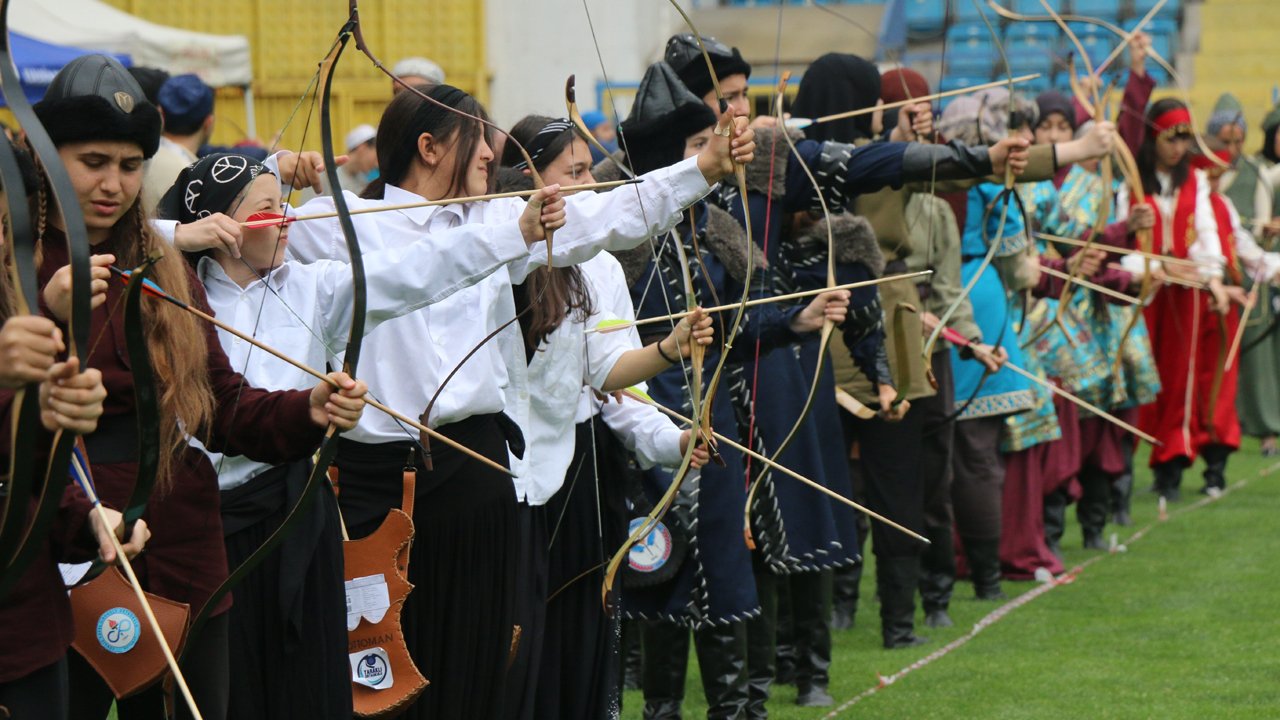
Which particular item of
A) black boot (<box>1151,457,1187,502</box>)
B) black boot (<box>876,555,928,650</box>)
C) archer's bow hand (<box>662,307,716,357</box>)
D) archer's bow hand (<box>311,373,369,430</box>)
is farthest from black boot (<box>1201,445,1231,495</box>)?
archer's bow hand (<box>311,373,369,430</box>)

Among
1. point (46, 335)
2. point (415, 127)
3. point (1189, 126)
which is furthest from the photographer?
point (1189, 126)

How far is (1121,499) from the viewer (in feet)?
29.2

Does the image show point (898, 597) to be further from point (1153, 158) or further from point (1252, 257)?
point (1252, 257)

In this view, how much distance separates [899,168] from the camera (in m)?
4.63

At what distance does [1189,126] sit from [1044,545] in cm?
252

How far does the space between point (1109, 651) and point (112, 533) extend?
4.26 m

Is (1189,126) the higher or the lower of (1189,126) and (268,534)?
the higher

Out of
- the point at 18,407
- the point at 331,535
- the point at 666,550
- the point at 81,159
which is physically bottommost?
the point at 666,550

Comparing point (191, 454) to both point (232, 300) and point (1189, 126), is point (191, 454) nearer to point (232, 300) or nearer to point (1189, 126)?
point (232, 300)

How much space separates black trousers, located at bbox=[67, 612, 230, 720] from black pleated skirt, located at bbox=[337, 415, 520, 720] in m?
0.57

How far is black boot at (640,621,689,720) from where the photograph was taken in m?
4.96

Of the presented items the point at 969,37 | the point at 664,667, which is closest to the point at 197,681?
the point at 664,667

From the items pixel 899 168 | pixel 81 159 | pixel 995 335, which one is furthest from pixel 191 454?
pixel 995 335

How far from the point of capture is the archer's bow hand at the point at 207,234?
318 cm
